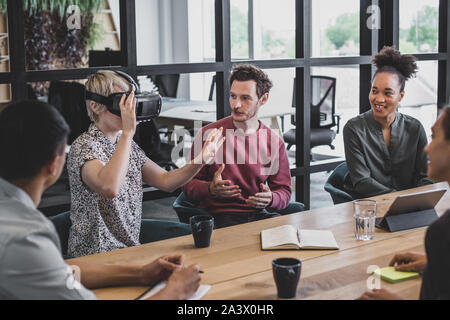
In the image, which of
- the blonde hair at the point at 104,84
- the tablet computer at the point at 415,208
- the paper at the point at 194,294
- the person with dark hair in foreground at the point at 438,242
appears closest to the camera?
the person with dark hair in foreground at the point at 438,242

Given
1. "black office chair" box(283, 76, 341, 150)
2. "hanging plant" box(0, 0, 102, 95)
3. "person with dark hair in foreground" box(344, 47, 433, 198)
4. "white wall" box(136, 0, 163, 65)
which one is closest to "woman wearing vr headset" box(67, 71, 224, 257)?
"person with dark hair in foreground" box(344, 47, 433, 198)

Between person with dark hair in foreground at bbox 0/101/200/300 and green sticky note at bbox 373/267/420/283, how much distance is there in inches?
33.7

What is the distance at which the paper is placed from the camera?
1.60 m

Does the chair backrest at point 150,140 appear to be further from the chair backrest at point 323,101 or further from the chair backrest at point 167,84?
the chair backrest at point 167,84

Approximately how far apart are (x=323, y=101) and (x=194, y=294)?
5230 millimetres

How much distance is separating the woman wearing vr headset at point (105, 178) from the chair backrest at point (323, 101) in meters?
4.07

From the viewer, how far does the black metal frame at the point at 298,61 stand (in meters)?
2.72

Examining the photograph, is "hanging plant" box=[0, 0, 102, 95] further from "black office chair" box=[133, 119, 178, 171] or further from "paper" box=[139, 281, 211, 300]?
"paper" box=[139, 281, 211, 300]

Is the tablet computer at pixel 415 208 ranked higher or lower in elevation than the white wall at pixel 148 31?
lower

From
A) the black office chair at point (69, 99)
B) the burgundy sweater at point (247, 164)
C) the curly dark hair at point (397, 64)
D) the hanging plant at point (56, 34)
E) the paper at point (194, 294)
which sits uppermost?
the hanging plant at point (56, 34)

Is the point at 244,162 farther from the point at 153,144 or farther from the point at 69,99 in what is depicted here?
the point at 69,99

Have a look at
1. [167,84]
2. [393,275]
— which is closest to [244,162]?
[393,275]

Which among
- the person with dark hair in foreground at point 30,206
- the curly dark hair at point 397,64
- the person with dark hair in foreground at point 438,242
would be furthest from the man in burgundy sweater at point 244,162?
the person with dark hair in foreground at point 30,206
